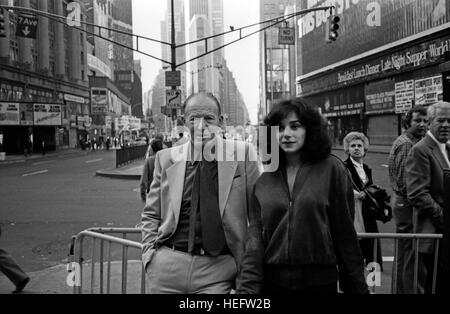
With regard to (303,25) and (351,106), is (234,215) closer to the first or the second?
(351,106)

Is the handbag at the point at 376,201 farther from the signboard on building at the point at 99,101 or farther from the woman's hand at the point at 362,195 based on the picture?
the signboard on building at the point at 99,101

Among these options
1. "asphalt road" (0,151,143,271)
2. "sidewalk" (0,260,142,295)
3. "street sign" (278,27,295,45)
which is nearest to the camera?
"sidewalk" (0,260,142,295)

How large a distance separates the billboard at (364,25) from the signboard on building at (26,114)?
31.5m

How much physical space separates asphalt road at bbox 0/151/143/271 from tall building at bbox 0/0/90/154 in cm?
3117

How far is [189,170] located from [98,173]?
20.4 metres

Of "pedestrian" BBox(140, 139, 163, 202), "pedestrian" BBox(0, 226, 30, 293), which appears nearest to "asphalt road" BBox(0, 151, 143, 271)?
"pedestrian" BBox(0, 226, 30, 293)

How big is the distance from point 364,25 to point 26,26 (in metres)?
44.0

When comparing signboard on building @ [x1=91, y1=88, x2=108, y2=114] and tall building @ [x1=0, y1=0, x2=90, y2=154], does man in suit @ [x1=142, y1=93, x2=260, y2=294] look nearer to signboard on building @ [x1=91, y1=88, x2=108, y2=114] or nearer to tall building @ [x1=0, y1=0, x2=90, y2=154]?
tall building @ [x1=0, y1=0, x2=90, y2=154]

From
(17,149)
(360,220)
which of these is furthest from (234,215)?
(17,149)

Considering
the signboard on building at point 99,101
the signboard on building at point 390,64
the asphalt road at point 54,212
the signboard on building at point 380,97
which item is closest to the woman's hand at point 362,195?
the asphalt road at point 54,212

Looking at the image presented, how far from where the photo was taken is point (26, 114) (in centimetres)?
4794

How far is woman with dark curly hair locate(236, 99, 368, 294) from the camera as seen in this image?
94.6 inches

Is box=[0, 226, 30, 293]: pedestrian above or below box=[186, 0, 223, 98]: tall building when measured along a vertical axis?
below

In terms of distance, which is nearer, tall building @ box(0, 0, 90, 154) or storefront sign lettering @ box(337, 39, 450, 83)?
storefront sign lettering @ box(337, 39, 450, 83)
